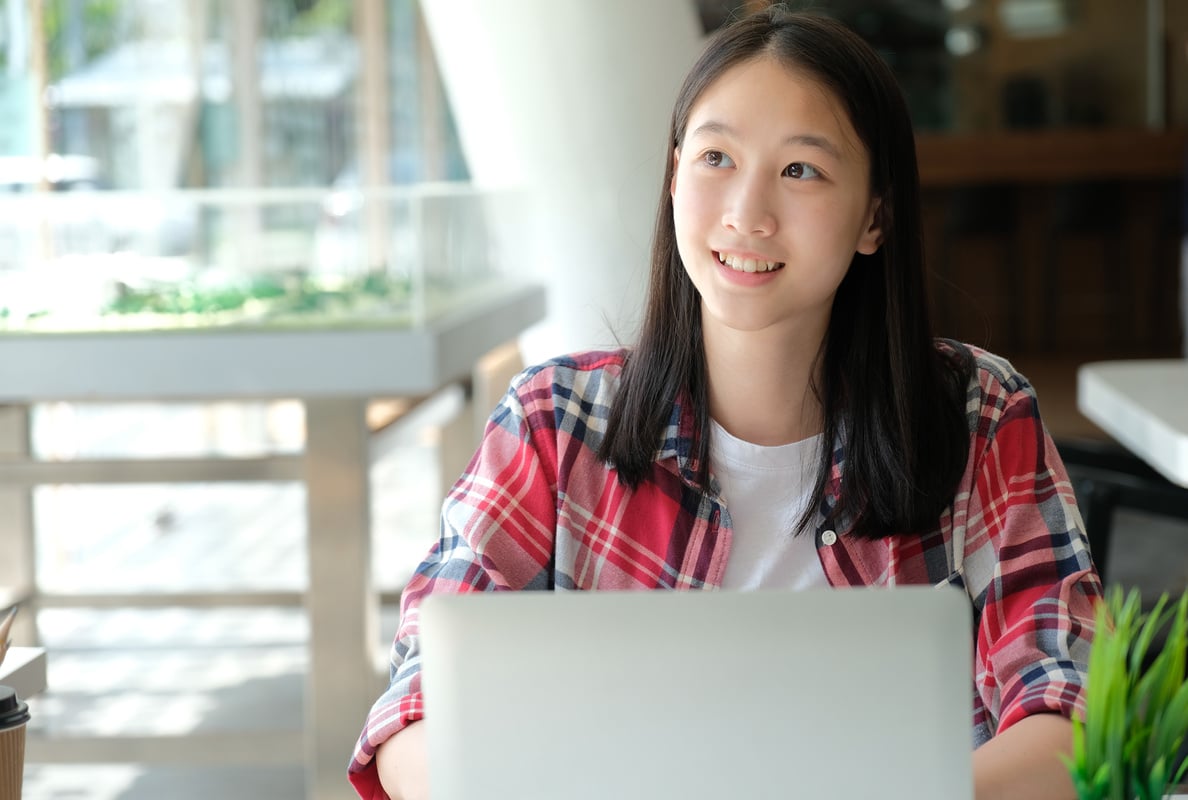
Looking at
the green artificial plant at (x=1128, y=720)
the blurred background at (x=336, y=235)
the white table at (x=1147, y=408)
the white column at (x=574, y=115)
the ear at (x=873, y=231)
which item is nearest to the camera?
the green artificial plant at (x=1128, y=720)

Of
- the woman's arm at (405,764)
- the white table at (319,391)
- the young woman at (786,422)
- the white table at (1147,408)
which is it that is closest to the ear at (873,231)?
the young woman at (786,422)

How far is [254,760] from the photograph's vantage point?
9.34ft

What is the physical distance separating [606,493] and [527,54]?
7.81 ft

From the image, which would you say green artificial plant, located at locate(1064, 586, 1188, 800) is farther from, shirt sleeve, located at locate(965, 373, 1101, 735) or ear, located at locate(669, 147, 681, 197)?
ear, located at locate(669, 147, 681, 197)

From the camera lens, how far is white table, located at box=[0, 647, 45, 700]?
1.09 m

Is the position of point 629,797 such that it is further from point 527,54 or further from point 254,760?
point 527,54

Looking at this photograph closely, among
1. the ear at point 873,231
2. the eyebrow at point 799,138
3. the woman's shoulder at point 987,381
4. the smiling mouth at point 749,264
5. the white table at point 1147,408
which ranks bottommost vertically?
the white table at point 1147,408

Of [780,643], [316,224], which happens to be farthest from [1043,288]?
[780,643]

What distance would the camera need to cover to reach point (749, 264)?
121 cm

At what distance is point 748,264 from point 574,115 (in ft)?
7.98

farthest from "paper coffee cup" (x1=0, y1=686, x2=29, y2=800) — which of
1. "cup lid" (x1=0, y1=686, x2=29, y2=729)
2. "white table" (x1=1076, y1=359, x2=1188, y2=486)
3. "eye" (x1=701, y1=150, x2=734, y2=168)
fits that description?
"white table" (x1=1076, y1=359, x2=1188, y2=486)

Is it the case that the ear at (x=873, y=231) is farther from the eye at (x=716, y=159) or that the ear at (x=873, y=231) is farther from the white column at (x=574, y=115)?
the white column at (x=574, y=115)

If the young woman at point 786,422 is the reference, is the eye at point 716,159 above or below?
above

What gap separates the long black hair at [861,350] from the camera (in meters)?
1.26
